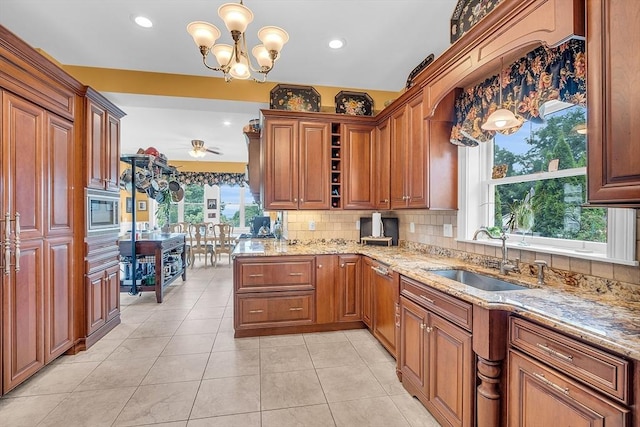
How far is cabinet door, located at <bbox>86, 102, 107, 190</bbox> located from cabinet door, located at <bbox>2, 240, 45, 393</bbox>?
0.85 metres

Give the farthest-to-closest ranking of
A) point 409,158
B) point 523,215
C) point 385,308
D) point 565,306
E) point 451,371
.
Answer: point 409,158
point 385,308
point 523,215
point 451,371
point 565,306

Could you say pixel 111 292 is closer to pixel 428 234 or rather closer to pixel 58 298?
pixel 58 298

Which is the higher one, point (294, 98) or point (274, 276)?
point (294, 98)

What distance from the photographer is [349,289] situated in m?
3.25

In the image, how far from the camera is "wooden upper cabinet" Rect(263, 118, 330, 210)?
11.2 feet

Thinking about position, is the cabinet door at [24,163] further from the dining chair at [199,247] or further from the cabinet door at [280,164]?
the dining chair at [199,247]

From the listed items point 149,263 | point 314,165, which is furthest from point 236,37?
point 149,263

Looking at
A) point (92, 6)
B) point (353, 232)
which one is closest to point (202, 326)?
point (353, 232)

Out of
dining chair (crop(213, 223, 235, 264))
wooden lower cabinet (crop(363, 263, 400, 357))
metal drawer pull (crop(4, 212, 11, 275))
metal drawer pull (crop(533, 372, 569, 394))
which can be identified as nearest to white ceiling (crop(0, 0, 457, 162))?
metal drawer pull (crop(4, 212, 11, 275))

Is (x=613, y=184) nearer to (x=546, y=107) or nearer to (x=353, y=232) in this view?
(x=546, y=107)

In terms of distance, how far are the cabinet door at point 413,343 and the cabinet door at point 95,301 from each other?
2.80 meters

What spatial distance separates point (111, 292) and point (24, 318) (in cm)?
114

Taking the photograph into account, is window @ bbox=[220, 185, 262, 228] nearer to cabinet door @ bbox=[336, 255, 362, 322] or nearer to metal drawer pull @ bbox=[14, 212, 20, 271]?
cabinet door @ bbox=[336, 255, 362, 322]

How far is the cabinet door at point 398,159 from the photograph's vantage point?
2936mm
